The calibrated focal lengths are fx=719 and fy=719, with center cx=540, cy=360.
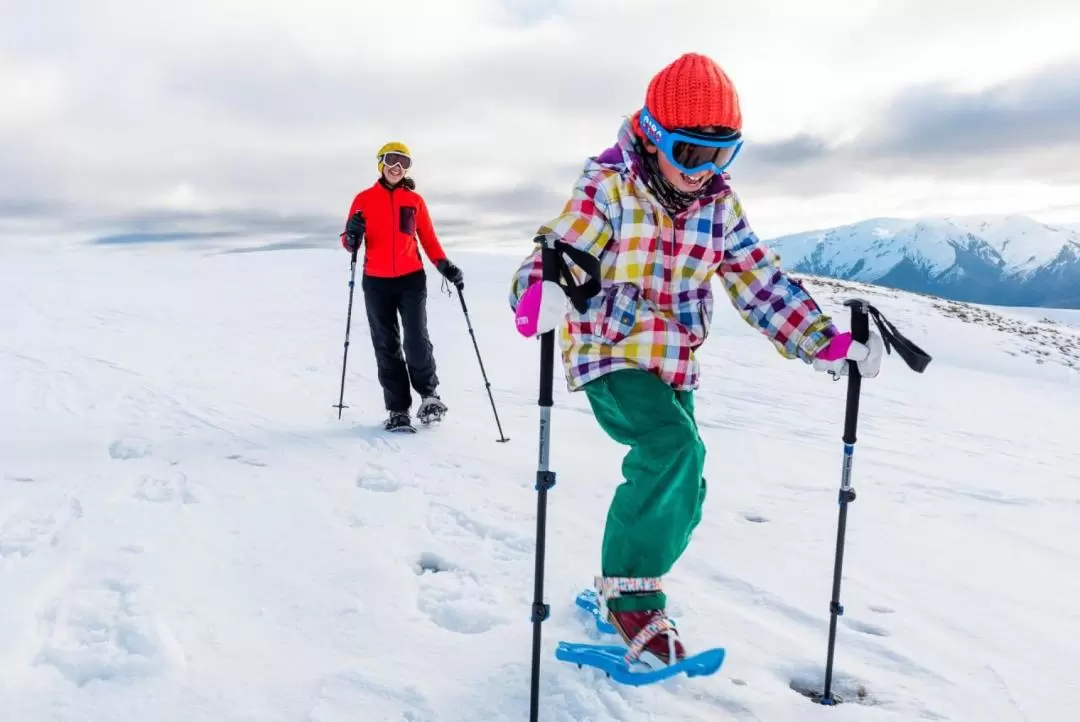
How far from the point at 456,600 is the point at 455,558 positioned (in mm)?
492

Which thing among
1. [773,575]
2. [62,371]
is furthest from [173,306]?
[773,575]

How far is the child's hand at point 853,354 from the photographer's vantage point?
8.98ft

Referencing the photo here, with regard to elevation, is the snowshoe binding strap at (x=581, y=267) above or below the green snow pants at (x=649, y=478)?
above

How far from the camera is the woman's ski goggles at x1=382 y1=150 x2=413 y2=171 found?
6.52 m

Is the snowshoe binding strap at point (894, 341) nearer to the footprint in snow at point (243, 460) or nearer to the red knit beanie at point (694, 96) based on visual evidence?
the red knit beanie at point (694, 96)

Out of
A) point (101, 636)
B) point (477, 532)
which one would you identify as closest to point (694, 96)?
point (477, 532)

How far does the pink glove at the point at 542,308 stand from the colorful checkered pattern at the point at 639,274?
24 centimetres

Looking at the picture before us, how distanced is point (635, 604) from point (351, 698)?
1099mm

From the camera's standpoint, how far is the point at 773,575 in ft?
12.5

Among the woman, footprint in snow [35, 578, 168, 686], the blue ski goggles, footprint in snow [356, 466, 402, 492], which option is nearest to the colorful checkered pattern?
the blue ski goggles

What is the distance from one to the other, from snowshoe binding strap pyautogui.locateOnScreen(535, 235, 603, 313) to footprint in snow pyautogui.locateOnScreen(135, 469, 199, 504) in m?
3.25

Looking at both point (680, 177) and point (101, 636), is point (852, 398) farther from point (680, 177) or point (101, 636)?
point (101, 636)

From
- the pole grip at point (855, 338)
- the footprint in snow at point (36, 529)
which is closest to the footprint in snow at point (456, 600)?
the pole grip at point (855, 338)

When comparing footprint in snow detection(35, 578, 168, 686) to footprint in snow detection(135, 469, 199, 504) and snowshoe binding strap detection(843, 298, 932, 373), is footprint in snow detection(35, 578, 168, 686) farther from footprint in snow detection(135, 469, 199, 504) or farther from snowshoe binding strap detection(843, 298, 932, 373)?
snowshoe binding strap detection(843, 298, 932, 373)
